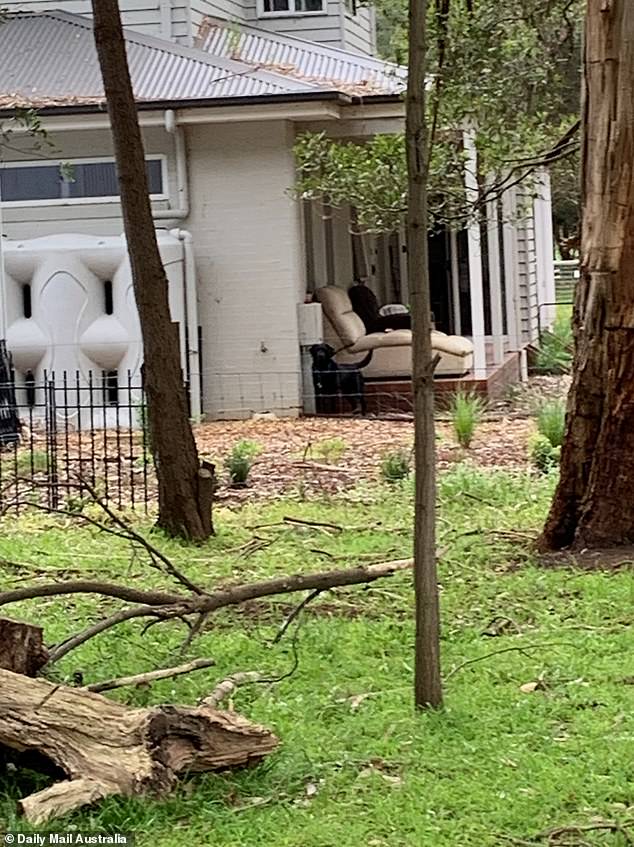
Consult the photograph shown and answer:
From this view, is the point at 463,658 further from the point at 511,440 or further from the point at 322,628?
the point at 511,440

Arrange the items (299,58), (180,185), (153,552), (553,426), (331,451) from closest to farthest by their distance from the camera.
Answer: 1. (153,552)
2. (553,426)
3. (331,451)
4. (180,185)
5. (299,58)

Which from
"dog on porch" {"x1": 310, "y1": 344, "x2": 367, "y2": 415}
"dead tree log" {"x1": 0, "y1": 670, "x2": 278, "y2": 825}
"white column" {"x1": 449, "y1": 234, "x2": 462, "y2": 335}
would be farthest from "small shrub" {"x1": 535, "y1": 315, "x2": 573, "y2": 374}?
"dead tree log" {"x1": 0, "y1": 670, "x2": 278, "y2": 825}

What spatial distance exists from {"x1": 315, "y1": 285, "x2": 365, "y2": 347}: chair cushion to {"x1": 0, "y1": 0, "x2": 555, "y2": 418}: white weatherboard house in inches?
1.1

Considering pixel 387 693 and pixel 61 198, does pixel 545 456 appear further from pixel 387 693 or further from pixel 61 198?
pixel 61 198

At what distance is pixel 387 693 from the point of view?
5277 millimetres

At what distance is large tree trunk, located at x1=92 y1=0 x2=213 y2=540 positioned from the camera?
27.8 feet

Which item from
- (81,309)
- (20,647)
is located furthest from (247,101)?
(20,647)

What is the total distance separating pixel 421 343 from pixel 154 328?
430cm

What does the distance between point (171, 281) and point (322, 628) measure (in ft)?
33.7

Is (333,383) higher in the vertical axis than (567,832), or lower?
higher

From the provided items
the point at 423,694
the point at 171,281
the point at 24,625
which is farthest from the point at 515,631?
the point at 171,281

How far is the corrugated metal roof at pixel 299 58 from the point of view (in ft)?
54.3

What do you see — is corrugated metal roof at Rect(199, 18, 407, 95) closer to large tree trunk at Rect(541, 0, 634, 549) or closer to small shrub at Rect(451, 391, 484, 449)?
small shrub at Rect(451, 391, 484, 449)

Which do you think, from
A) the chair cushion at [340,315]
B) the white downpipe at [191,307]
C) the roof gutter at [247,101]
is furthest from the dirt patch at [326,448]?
the roof gutter at [247,101]
